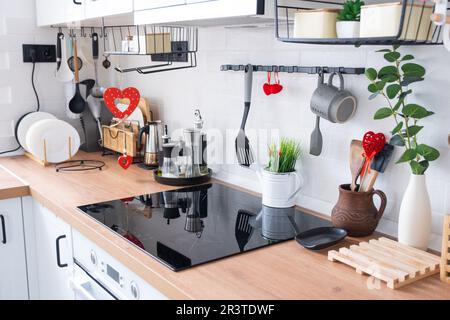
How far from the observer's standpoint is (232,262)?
1.29 metres

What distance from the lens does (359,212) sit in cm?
142

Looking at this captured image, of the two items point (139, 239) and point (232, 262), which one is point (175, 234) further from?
point (232, 262)

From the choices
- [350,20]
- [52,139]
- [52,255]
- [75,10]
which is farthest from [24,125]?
[350,20]

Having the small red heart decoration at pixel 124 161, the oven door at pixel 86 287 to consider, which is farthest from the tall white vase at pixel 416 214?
the small red heart decoration at pixel 124 161

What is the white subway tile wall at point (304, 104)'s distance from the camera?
1.33 meters

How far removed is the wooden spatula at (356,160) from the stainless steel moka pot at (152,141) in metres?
1.00

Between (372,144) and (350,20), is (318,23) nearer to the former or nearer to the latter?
(350,20)

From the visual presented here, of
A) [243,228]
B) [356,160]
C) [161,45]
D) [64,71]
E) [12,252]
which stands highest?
[161,45]

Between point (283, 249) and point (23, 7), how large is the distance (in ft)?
6.26

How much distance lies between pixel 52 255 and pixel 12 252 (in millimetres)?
216

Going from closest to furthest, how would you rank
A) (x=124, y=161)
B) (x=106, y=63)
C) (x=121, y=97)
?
(x=124, y=161)
(x=121, y=97)
(x=106, y=63)

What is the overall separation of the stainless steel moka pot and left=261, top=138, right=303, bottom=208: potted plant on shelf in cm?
70

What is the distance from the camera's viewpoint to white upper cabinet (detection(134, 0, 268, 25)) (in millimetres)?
1288

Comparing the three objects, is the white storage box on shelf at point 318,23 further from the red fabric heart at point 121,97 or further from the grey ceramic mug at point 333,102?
the red fabric heart at point 121,97
